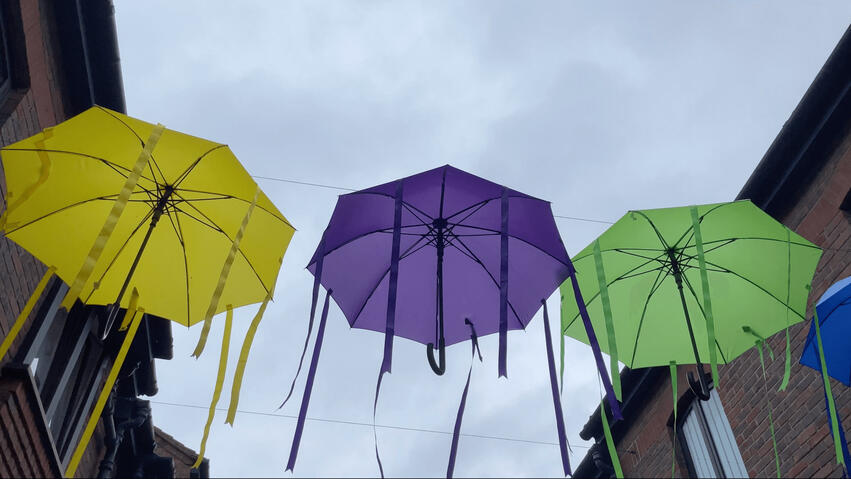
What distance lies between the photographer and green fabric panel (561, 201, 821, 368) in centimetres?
467

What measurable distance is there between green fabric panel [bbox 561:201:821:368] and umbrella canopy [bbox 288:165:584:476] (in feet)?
1.29

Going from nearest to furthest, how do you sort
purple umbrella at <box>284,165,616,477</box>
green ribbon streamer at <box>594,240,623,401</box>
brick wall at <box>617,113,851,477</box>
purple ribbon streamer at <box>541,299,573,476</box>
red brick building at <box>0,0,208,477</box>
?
purple ribbon streamer at <box>541,299,573,476</box> < green ribbon streamer at <box>594,240,623,401</box> < purple umbrella at <box>284,165,616,477</box> < red brick building at <box>0,0,208,477</box> < brick wall at <box>617,113,851,477</box>

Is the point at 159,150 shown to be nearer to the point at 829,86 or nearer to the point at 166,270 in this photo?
the point at 166,270

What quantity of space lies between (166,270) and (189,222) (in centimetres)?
36

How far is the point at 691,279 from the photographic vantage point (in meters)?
4.98

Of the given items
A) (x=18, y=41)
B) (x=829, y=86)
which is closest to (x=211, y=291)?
(x=18, y=41)

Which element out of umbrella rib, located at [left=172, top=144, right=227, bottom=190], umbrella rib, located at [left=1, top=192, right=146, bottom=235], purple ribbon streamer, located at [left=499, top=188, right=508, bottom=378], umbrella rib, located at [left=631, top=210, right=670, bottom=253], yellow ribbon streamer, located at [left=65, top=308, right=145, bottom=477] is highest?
umbrella rib, located at [left=631, top=210, right=670, bottom=253]

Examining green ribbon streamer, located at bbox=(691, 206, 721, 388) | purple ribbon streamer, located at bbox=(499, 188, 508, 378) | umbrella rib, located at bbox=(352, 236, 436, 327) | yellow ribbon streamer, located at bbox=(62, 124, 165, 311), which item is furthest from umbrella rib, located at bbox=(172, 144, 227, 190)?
green ribbon streamer, located at bbox=(691, 206, 721, 388)

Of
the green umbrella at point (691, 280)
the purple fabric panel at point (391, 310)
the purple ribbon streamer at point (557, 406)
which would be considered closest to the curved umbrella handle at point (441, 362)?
the purple fabric panel at point (391, 310)

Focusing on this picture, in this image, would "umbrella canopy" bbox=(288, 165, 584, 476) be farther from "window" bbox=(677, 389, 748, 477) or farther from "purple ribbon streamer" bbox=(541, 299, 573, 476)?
"window" bbox=(677, 389, 748, 477)

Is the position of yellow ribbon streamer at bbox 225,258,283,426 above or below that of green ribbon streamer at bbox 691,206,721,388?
below

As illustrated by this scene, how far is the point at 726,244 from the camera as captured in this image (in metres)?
4.88

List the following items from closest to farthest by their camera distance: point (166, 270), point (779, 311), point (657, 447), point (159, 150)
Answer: point (159, 150), point (166, 270), point (779, 311), point (657, 447)

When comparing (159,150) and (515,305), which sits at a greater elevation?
(159,150)
